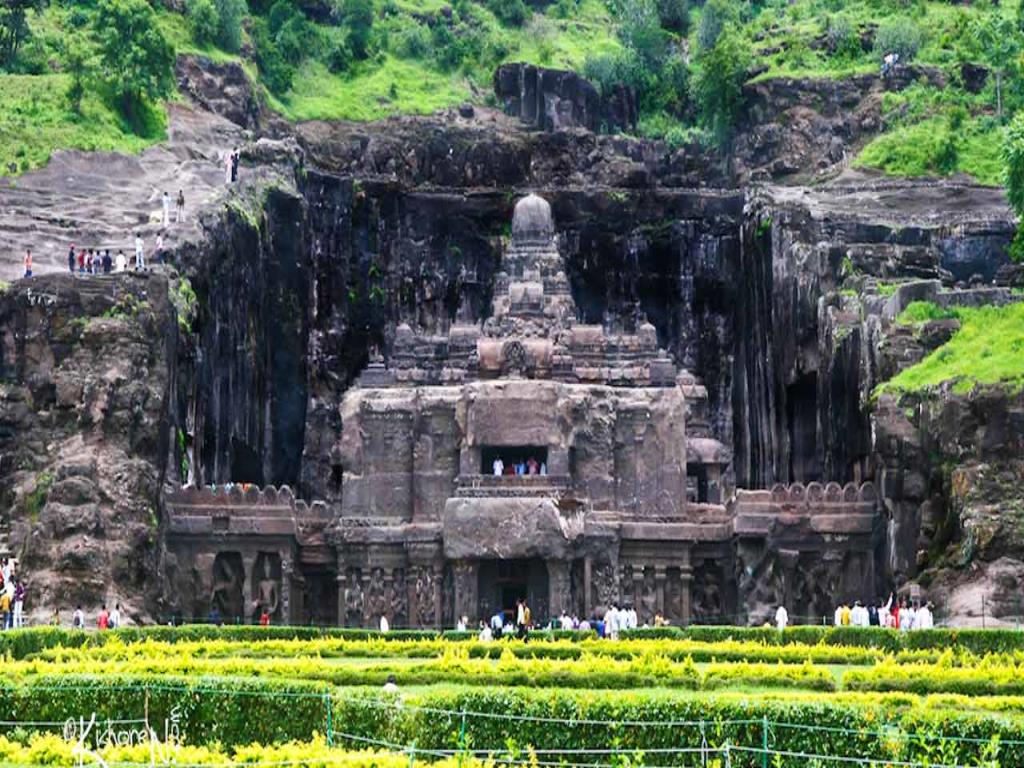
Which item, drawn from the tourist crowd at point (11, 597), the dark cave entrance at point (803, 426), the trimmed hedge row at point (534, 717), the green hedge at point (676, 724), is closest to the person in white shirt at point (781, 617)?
the dark cave entrance at point (803, 426)

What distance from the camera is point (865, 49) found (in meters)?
106

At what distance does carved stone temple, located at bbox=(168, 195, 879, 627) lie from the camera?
2783 inches

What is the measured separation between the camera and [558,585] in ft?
230

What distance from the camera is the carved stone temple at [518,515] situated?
70.7m

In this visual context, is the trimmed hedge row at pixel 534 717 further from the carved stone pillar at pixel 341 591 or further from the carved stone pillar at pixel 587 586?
the carved stone pillar at pixel 341 591

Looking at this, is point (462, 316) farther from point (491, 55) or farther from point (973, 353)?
point (973, 353)

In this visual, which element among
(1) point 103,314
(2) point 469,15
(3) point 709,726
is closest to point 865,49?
(2) point 469,15

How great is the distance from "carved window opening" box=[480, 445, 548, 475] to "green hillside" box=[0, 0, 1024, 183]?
2259 centimetres

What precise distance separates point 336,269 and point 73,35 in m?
17.3

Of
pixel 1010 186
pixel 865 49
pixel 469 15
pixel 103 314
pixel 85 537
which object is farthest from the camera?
pixel 469 15

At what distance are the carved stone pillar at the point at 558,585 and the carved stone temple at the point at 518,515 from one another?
0.24 ft

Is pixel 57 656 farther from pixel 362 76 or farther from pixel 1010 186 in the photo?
pixel 362 76

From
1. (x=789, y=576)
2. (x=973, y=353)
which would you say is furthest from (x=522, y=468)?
(x=973, y=353)

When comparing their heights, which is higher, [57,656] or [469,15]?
[469,15]
